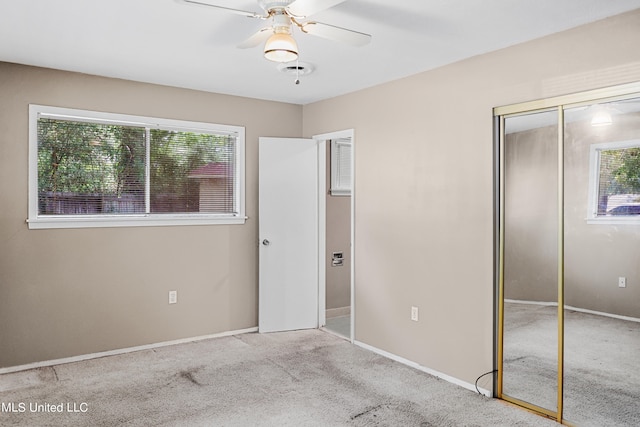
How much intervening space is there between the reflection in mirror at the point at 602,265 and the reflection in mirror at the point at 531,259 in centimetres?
10

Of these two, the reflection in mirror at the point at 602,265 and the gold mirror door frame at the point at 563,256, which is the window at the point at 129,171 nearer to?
the gold mirror door frame at the point at 563,256

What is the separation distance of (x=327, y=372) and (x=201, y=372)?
1.00 m

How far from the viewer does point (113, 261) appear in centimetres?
403

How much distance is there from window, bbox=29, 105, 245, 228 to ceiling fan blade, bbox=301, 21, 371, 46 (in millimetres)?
2361

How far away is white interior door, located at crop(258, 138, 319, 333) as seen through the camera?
4.75 meters

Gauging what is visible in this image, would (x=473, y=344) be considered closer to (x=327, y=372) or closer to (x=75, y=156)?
(x=327, y=372)

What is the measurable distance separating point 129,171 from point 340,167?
7.85ft

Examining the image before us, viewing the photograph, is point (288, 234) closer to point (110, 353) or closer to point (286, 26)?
point (110, 353)

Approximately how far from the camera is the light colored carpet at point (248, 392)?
9.36ft

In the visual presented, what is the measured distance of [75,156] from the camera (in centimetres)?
389

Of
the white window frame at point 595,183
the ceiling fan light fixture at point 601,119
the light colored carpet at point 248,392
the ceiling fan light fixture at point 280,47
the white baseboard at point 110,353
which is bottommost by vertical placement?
the light colored carpet at point 248,392

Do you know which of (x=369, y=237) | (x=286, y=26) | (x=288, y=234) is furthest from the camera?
(x=288, y=234)

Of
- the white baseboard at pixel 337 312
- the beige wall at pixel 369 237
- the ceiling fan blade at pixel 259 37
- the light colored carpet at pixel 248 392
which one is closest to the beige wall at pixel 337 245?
the white baseboard at pixel 337 312

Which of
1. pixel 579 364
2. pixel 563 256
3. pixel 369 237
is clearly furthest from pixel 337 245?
pixel 579 364
